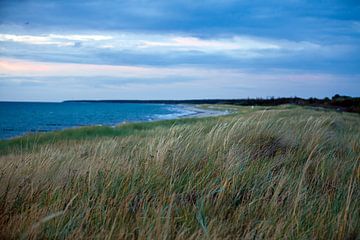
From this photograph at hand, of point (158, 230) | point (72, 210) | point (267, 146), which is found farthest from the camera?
point (267, 146)

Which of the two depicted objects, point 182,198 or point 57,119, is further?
point 57,119

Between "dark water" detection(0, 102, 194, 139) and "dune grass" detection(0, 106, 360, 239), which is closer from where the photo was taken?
"dune grass" detection(0, 106, 360, 239)

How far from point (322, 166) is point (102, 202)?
2841 millimetres

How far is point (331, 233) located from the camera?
2951 mm

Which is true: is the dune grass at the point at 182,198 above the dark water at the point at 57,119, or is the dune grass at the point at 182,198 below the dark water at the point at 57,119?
above

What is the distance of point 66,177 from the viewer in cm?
426

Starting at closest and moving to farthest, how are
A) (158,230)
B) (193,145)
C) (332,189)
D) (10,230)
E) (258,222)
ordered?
1. (158,230)
2. (10,230)
3. (258,222)
4. (332,189)
5. (193,145)

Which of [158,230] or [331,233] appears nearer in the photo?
[158,230]

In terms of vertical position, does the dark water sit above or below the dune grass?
below

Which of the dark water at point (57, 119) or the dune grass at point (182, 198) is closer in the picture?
the dune grass at point (182, 198)

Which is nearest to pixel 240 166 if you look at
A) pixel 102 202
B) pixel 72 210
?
pixel 102 202

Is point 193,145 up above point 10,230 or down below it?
above

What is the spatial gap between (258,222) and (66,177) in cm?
234

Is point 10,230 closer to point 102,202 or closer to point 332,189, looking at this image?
point 102,202
